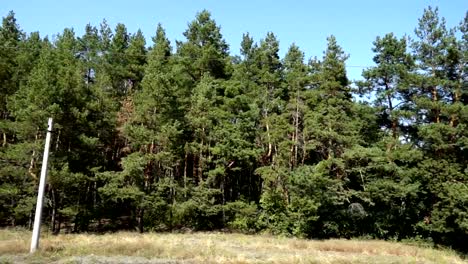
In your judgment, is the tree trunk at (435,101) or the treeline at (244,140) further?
the tree trunk at (435,101)

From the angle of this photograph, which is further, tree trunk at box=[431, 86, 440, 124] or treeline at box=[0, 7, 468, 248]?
tree trunk at box=[431, 86, 440, 124]

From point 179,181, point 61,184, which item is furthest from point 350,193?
point 61,184

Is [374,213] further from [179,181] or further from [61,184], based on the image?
[61,184]

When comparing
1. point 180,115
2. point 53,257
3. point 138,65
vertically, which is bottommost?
point 53,257

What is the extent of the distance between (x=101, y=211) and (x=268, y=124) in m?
16.3

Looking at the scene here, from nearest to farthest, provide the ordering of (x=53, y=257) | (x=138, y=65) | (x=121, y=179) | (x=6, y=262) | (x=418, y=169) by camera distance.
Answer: (x=6, y=262), (x=53, y=257), (x=121, y=179), (x=418, y=169), (x=138, y=65)

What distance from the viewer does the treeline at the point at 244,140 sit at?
34219 mm

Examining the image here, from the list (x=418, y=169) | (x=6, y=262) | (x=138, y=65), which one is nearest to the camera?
(x=6, y=262)

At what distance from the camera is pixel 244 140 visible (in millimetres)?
39438

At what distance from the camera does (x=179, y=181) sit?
38.9 m

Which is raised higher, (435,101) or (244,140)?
(435,101)

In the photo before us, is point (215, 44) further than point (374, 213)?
Yes

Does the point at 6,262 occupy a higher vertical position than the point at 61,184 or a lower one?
lower

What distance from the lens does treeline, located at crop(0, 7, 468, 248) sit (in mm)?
34219
